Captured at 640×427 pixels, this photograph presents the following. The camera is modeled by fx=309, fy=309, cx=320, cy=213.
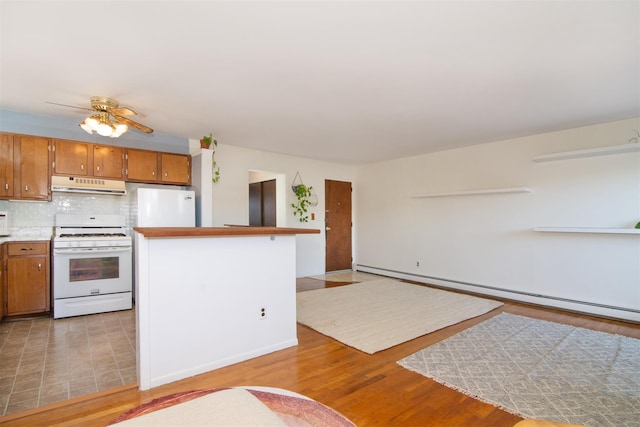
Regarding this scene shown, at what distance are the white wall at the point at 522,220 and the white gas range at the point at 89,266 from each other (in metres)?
4.77

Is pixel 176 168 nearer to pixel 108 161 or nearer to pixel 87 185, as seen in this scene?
pixel 108 161

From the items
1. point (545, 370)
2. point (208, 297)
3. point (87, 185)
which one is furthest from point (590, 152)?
point (87, 185)

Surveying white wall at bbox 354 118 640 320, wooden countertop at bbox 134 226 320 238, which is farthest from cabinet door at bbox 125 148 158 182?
white wall at bbox 354 118 640 320

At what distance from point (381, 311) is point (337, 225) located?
3198mm

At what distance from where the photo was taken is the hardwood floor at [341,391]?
1883 mm

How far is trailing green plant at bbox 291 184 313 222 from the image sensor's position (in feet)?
20.3

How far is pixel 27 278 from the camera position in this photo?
3639mm

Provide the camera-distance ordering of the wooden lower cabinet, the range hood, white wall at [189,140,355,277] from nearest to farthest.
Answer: the wooden lower cabinet → the range hood → white wall at [189,140,355,277]

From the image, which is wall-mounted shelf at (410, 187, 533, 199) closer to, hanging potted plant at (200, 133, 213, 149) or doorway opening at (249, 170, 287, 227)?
doorway opening at (249, 170, 287, 227)

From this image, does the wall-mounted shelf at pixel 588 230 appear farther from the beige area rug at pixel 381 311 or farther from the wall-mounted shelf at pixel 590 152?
the beige area rug at pixel 381 311

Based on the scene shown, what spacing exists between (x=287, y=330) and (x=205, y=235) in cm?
122

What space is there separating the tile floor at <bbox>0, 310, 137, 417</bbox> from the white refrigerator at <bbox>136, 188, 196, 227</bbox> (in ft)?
4.17

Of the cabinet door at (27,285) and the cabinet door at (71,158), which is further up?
the cabinet door at (71,158)

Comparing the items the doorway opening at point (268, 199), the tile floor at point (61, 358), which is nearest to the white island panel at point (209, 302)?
the tile floor at point (61, 358)
